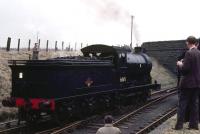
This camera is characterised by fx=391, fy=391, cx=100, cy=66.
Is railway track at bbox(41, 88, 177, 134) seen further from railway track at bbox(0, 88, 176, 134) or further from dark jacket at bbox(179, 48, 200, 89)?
dark jacket at bbox(179, 48, 200, 89)

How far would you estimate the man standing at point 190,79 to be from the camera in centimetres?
921

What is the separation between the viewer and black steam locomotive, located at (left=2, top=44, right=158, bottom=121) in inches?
527

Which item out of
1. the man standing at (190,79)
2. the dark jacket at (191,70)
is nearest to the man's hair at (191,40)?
the man standing at (190,79)

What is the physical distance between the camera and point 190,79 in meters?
9.23

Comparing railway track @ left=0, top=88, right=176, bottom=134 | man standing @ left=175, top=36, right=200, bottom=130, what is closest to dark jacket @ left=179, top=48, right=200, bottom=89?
man standing @ left=175, top=36, right=200, bottom=130

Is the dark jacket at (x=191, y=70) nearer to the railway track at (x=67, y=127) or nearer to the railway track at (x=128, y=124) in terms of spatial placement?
the railway track at (x=128, y=124)

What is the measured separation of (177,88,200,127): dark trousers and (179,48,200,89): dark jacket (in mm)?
177

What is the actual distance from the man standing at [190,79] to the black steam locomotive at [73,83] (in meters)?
5.09

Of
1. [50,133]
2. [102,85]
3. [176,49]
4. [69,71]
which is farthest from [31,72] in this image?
[176,49]

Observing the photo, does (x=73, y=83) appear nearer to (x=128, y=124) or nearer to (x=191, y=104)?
(x=128, y=124)

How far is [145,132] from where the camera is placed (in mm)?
12758

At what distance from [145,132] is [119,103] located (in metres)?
5.33

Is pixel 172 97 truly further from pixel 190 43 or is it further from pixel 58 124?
pixel 190 43

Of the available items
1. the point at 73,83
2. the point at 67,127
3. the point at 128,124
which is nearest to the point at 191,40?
the point at 67,127
